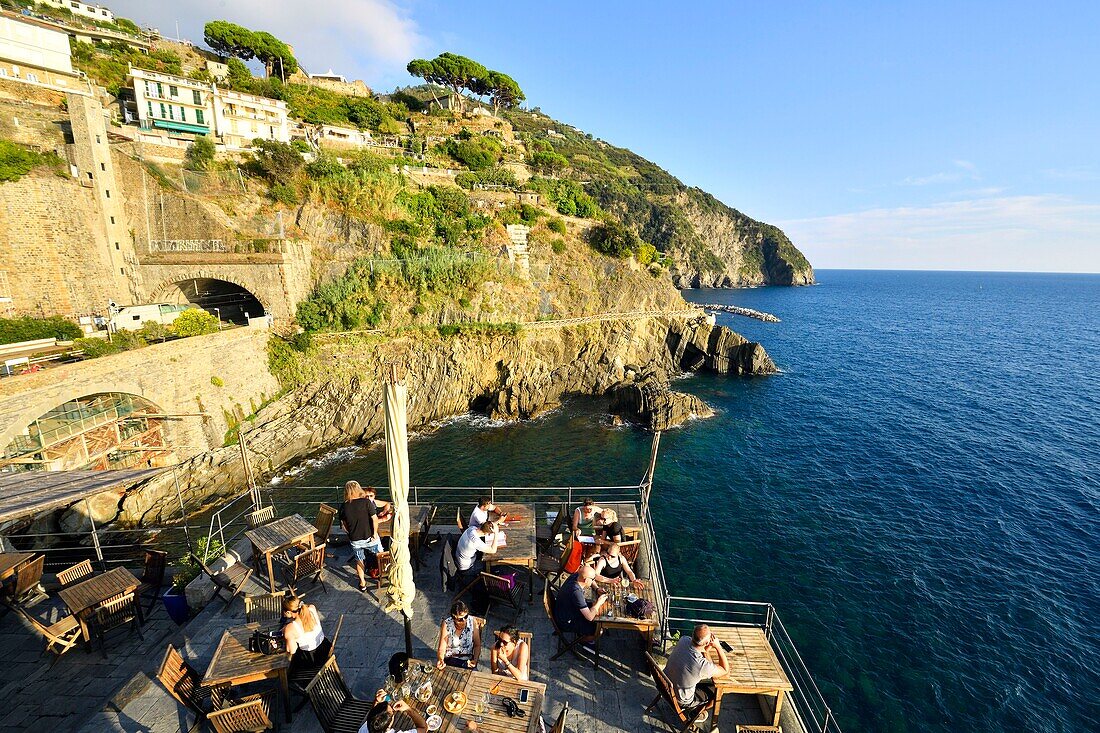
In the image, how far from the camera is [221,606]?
7652mm

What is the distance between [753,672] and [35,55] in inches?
2106

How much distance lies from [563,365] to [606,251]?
1537 cm

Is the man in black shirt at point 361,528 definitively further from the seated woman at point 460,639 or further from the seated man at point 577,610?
the seated man at point 577,610

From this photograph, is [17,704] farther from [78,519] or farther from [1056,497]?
[1056,497]

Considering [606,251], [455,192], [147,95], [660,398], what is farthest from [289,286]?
[606,251]

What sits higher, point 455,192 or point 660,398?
point 455,192

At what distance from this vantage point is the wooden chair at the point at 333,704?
4984 millimetres

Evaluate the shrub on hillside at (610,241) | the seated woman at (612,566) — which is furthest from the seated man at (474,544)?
the shrub on hillside at (610,241)

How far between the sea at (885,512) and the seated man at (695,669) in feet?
29.2

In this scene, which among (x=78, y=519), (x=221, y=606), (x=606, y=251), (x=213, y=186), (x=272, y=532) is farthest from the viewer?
(x=606, y=251)

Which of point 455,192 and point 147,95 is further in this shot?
point 455,192

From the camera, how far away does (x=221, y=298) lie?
28.8m

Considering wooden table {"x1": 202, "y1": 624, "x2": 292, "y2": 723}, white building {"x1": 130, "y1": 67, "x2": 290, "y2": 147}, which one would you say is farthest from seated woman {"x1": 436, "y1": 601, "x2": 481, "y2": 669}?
white building {"x1": 130, "y1": 67, "x2": 290, "y2": 147}

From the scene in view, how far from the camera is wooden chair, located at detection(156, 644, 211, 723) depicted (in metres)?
5.21
